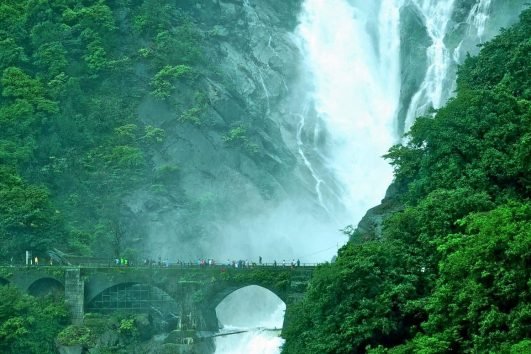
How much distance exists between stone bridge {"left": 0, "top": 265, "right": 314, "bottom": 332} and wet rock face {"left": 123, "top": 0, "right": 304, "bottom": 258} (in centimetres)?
1186

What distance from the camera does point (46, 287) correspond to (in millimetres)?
78125

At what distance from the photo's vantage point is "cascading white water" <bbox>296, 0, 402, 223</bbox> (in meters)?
102

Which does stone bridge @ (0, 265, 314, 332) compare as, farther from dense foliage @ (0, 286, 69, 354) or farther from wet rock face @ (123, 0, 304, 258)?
wet rock face @ (123, 0, 304, 258)

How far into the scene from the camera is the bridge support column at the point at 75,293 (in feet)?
249

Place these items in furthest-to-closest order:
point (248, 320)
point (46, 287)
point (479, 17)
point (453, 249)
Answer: point (479, 17) → point (248, 320) → point (46, 287) → point (453, 249)

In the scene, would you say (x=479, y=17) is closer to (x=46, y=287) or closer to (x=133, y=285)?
(x=133, y=285)

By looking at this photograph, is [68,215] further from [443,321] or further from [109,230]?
[443,321]

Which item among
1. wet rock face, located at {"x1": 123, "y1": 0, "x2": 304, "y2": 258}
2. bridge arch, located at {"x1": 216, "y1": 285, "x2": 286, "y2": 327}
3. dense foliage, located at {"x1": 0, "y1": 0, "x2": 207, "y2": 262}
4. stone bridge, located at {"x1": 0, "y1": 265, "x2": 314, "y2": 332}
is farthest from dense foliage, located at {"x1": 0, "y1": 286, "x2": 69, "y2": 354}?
bridge arch, located at {"x1": 216, "y1": 285, "x2": 286, "y2": 327}

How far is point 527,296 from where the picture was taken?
40625mm

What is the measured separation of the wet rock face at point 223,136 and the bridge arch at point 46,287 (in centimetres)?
1208

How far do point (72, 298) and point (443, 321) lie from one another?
38.0 meters

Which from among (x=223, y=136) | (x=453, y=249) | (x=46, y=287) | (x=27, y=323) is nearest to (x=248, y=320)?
(x=46, y=287)

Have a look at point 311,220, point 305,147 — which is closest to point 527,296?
point 311,220

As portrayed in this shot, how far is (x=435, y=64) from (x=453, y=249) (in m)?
53.2
